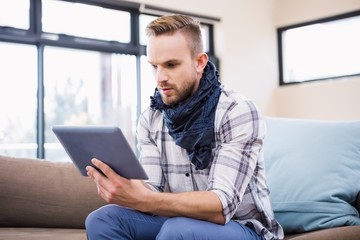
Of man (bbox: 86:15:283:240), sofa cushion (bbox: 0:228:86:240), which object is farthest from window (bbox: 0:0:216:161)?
man (bbox: 86:15:283:240)

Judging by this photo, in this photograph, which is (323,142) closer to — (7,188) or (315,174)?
(315,174)

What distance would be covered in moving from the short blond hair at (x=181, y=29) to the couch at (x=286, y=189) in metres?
0.59

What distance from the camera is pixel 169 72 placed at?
1.48 metres

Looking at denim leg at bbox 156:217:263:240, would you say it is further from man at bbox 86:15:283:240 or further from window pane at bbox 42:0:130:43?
window pane at bbox 42:0:130:43

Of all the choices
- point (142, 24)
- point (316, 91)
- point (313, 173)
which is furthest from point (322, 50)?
point (313, 173)

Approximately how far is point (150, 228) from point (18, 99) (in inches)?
113

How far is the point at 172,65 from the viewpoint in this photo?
58.3 inches

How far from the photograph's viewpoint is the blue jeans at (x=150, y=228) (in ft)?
4.18

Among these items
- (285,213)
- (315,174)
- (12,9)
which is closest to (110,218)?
(285,213)

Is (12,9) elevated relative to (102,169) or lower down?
elevated

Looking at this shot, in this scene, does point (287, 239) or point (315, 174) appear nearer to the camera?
point (287, 239)

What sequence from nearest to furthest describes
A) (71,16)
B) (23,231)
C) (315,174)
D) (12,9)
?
(315,174)
(23,231)
(12,9)
(71,16)

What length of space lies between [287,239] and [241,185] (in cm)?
26

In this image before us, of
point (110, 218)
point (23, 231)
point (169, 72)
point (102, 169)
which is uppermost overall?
point (169, 72)
